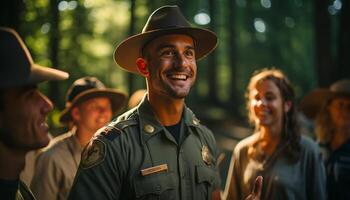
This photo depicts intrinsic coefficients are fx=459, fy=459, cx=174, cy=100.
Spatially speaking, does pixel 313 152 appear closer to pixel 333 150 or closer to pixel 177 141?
pixel 333 150

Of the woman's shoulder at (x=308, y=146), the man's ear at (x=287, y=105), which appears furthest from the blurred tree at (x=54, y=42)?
the woman's shoulder at (x=308, y=146)

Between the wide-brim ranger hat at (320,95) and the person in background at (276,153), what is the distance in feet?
3.52

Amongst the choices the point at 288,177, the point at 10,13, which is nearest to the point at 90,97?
the point at 288,177

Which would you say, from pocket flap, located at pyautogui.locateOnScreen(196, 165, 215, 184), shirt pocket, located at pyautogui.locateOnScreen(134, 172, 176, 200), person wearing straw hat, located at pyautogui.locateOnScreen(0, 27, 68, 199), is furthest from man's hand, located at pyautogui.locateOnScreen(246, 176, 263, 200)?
person wearing straw hat, located at pyautogui.locateOnScreen(0, 27, 68, 199)

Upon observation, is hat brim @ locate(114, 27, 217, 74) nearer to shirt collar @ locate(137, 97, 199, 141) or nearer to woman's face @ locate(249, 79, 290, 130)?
shirt collar @ locate(137, 97, 199, 141)

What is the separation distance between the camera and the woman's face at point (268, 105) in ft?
17.0

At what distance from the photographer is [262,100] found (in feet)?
17.2

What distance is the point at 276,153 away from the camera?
514 cm

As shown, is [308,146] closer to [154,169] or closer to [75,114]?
[154,169]

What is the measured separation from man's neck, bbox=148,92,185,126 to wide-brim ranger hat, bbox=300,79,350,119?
323 cm

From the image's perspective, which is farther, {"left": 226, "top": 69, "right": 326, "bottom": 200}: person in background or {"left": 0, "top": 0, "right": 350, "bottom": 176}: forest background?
{"left": 0, "top": 0, "right": 350, "bottom": 176}: forest background

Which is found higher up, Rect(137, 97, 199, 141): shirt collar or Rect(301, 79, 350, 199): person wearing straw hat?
Rect(137, 97, 199, 141): shirt collar

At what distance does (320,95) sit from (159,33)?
3470mm

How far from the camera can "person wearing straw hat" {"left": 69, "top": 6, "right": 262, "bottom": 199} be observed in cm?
327
